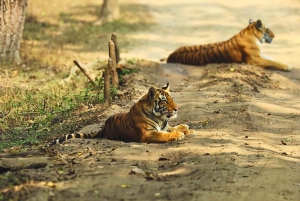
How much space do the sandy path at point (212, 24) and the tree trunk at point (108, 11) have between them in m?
1.29

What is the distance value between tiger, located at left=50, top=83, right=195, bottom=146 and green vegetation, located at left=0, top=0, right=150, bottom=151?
107 centimetres

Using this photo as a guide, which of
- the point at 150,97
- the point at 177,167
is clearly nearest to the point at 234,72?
the point at 150,97

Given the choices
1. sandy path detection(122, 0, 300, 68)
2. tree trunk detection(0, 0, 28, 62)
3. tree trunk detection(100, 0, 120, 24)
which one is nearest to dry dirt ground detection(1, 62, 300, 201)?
tree trunk detection(0, 0, 28, 62)

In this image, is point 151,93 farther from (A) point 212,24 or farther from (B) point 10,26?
(A) point 212,24

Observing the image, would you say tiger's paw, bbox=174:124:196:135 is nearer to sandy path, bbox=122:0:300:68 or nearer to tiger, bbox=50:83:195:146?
tiger, bbox=50:83:195:146

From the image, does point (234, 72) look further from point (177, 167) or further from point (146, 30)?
point (146, 30)

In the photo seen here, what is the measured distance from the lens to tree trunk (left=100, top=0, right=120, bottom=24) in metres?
19.2

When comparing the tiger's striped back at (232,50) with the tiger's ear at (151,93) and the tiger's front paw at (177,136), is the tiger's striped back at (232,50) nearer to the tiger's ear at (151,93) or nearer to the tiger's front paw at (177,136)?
the tiger's ear at (151,93)

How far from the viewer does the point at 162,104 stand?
7.89 m

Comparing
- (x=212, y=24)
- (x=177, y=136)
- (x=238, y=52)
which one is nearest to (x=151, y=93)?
(x=177, y=136)

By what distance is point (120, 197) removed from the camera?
5.62 metres

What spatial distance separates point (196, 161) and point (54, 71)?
22.3 feet

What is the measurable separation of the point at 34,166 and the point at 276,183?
232 centimetres

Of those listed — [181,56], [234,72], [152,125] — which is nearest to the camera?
[152,125]
